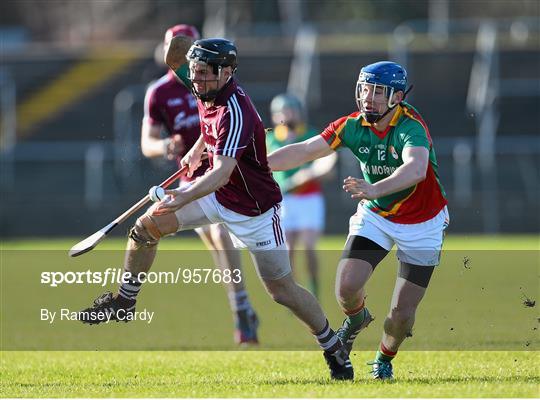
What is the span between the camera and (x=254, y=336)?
9.32 m

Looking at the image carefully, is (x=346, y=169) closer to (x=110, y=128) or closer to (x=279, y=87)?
(x=279, y=87)

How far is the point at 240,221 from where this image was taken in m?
7.34

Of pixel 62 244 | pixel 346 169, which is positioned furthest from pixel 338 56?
pixel 62 244

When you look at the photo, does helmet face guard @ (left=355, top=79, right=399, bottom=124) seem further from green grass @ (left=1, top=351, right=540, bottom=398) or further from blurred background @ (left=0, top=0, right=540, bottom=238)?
blurred background @ (left=0, top=0, right=540, bottom=238)

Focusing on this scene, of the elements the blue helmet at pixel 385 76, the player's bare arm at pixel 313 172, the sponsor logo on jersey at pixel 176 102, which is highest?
the blue helmet at pixel 385 76

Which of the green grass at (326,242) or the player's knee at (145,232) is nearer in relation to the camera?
the player's knee at (145,232)

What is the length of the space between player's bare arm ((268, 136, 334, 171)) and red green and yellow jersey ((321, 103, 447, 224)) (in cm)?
6

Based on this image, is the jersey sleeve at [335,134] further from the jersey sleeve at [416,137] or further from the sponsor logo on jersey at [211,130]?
the sponsor logo on jersey at [211,130]

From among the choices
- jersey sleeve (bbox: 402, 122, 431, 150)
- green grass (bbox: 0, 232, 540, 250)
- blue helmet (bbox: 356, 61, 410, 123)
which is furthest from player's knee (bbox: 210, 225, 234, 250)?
green grass (bbox: 0, 232, 540, 250)

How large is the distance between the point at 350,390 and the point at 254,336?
8.64 ft

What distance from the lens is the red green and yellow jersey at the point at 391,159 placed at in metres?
7.27

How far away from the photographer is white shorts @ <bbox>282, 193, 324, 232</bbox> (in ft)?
40.0

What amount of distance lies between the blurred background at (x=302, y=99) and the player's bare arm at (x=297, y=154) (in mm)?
11679

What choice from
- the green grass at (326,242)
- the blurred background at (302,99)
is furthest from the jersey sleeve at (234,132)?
the green grass at (326,242)
